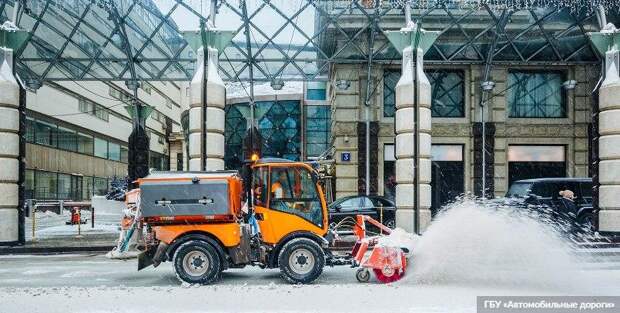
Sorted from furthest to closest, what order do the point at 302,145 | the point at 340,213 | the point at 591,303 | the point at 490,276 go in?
the point at 302,145
the point at 340,213
the point at 490,276
the point at 591,303

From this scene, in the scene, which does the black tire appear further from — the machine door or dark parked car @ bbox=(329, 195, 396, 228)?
the machine door

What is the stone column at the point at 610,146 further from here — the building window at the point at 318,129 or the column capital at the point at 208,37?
the building window at the point at 318,129

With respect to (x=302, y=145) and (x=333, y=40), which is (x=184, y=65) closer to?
(x=333, y=40)

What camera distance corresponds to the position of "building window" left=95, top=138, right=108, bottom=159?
4991 cm

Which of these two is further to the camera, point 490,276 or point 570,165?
point 570,165

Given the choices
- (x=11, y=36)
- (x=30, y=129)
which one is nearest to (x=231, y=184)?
(x=11, y=36)

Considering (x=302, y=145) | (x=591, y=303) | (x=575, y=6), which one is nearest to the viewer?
(x=591, y=303)

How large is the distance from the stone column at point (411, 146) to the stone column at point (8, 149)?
35.3 ft

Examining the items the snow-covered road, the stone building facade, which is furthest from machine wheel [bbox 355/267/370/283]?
the stone building facade

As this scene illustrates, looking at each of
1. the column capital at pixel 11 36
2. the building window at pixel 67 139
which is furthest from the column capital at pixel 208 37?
the building window at pixel 67 139

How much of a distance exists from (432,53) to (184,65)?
9.70m

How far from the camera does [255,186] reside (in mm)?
10203

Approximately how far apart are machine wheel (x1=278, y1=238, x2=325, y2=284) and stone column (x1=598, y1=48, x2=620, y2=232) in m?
10.0

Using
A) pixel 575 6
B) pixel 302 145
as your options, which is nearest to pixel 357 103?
pixel 575 6
